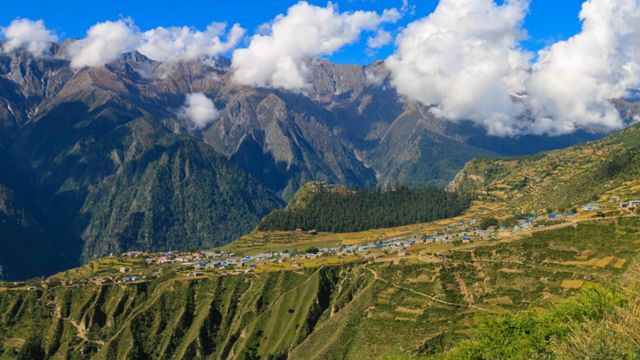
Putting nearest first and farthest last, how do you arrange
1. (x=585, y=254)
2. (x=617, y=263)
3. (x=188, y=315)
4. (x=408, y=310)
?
(x=617, y=263) < (x=408, y=310) < (x=585, y=254) < (x=188, y=315)

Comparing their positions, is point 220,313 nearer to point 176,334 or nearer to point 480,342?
point 176,334

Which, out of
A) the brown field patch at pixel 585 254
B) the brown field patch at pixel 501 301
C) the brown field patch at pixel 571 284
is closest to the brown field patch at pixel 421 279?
the brown field patch at pixel 501 301

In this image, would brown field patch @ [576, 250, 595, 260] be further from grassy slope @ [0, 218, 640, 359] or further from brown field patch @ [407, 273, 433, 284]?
brown field patch @ [407, 273, 433, 284]

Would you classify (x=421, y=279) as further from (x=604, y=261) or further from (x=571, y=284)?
(x=604, y=261)

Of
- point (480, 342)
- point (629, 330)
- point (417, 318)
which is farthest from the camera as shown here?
point (417, 318)

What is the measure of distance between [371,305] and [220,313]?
5940 cm

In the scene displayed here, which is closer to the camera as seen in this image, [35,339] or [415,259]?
[415,259]

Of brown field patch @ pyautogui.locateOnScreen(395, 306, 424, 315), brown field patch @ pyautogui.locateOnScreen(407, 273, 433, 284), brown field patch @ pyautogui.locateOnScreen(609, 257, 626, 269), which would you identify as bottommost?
brown field patch @ pyautogui.locateOnScreen(395, 306, 424, 315)

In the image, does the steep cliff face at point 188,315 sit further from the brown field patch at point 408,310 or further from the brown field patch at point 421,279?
the brown field patch at point 408,310

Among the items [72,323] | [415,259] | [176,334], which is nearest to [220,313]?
[176,334]

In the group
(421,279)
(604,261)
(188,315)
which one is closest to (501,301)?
(421,279)

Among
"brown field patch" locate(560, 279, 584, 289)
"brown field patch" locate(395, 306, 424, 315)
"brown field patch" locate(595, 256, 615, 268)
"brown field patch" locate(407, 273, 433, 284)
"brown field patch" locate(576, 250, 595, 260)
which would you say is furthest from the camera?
"brown field patch" locate(407, 273, 433, 284)

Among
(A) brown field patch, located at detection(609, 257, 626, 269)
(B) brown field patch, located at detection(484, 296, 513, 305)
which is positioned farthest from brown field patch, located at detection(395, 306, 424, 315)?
(A) brown field patch, located at detection(609, 257, 626, 269)

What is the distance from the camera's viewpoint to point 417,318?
129000 mm
